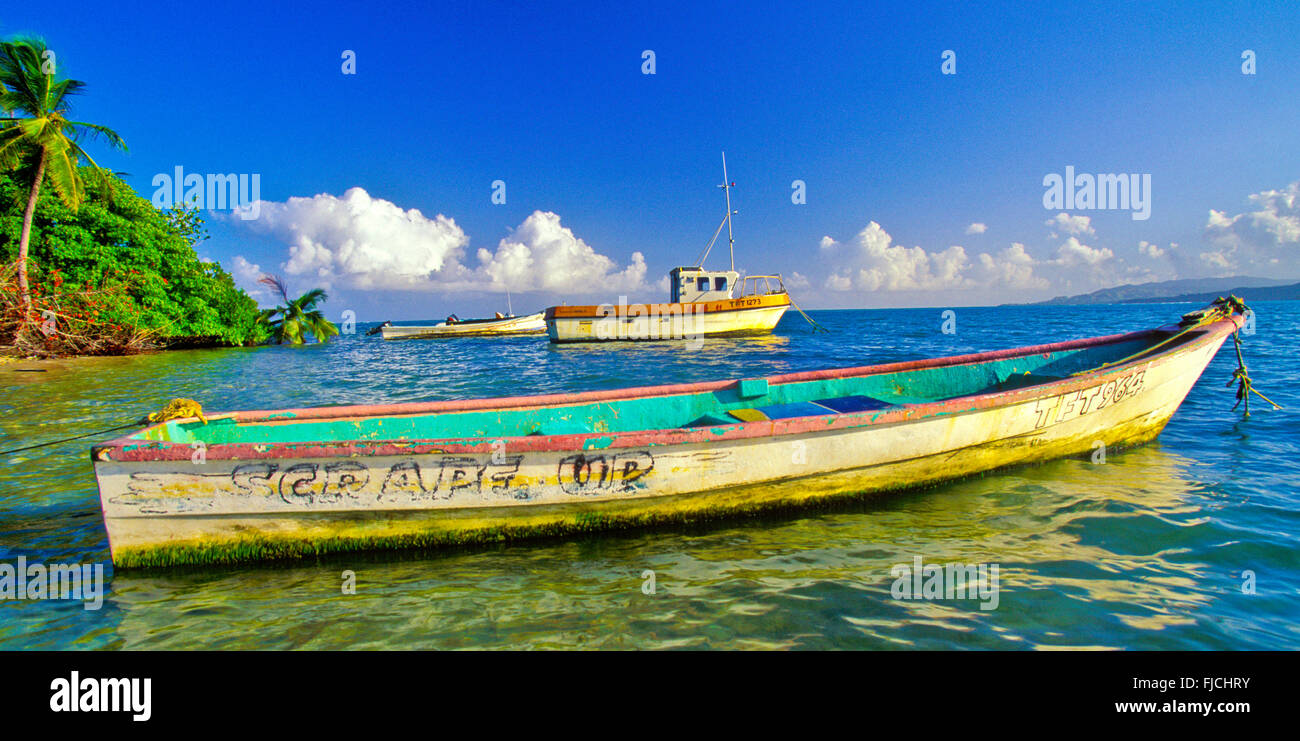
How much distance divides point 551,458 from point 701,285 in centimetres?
2630

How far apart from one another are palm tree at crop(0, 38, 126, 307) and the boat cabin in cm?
2644

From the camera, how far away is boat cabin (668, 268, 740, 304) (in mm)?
29203

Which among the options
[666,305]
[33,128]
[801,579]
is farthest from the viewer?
[666,305]

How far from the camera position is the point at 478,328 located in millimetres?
43406

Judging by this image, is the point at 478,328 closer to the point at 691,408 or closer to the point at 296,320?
the point at 296,320

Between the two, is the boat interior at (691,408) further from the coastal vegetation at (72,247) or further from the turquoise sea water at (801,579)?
the coastal vegetation at (72,247)

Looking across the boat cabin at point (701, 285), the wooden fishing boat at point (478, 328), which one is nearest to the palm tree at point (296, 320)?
the wooden fishing boat at point (478, 328)

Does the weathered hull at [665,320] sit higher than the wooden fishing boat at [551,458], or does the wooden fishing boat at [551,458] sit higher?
the weathered hull at [665,320]

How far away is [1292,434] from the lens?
7.45 meters

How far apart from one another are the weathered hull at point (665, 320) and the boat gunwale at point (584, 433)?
20.7 metres

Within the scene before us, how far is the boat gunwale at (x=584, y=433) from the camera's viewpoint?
3.57m


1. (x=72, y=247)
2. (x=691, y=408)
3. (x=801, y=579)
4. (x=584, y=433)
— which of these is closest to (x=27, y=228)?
(x=72, y=247)

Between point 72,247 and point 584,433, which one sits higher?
point 72,247
